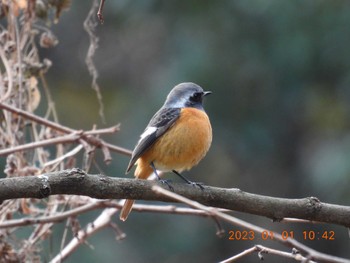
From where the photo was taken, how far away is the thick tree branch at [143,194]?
11.1 ft

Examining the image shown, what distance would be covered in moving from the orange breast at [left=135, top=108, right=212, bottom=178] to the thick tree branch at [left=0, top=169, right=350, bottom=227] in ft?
3.48

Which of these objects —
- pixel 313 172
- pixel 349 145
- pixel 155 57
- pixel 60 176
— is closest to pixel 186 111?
pixel 60 176

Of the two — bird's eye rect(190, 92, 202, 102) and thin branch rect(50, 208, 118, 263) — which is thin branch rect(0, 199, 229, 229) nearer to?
thin branch rect(50, 208, 118, 263)

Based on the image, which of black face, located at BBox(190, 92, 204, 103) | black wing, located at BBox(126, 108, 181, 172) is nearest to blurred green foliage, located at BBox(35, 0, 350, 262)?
black face, located at BBox(190, 92, 204, 103)

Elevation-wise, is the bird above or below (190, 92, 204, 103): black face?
below

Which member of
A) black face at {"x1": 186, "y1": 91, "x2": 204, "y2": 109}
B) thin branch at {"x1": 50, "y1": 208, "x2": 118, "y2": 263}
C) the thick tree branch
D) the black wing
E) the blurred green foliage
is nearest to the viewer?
the thick tree branch

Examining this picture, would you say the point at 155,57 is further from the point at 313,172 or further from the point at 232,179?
the point at 313,172

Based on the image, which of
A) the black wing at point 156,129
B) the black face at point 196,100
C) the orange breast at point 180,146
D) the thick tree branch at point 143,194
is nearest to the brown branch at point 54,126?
the black wing at point 156,129

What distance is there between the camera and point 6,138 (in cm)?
486

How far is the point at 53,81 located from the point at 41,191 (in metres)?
11.2

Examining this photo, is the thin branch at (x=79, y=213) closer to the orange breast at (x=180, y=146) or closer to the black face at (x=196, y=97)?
the orange breast at (x=180, y=146)

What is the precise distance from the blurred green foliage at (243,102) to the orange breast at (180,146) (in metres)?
5.63

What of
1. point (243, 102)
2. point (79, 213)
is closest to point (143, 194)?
point (79, 213)

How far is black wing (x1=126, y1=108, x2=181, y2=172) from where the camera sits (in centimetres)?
512
